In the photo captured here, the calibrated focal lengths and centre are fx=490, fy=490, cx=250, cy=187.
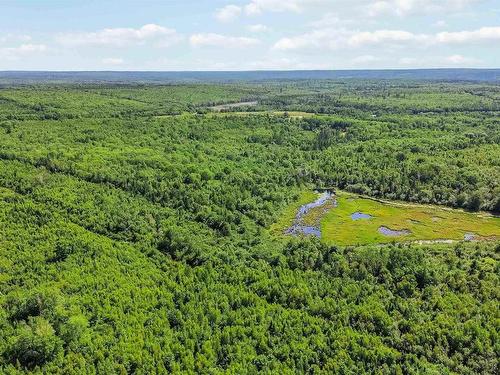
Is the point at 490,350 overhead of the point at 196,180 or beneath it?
beneath

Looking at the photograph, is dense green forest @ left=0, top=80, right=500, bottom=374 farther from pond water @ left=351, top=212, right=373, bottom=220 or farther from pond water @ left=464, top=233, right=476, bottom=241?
pond water @ left=351, top=212, right=373, bottom=220

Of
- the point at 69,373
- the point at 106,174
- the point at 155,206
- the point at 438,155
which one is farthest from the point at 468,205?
the point at 69,373

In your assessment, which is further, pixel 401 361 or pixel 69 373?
pixel 401 361

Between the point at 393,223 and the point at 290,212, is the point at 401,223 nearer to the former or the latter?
the point at 393,223

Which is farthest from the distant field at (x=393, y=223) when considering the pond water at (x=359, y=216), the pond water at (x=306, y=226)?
the pond water at (x=306, y=226)

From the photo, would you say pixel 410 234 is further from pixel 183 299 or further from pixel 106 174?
pixel 106 174

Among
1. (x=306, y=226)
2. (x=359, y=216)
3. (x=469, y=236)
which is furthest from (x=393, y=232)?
(x=306, y=226)

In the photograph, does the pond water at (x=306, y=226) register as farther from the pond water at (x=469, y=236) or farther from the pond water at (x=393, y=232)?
the pond water at (x=469, y=236)
